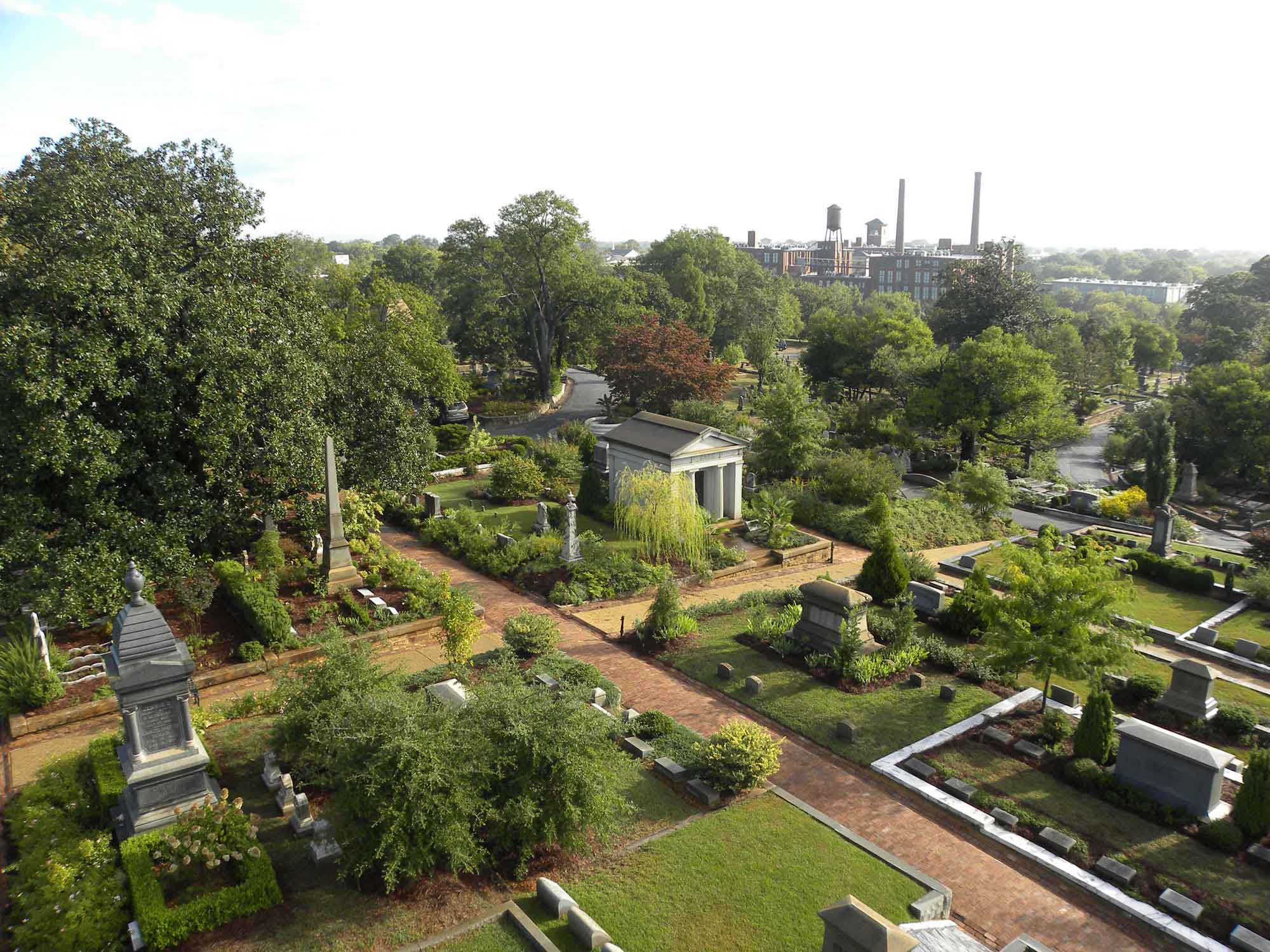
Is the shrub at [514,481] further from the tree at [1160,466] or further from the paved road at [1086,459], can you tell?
the paved road at [1086,459]

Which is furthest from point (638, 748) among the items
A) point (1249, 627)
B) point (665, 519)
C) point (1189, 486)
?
point (1189, 486)

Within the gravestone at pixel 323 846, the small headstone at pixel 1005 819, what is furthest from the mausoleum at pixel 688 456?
the gravestone at pixel 323 846

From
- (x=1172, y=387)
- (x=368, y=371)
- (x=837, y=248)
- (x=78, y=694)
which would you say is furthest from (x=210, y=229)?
(x=837, y=248)

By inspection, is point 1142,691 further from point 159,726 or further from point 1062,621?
point 159,726

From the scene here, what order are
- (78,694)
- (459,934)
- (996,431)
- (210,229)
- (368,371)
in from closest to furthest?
1. (459,934)
2. (78,694)
3. (210,229)
4. (368,371)
5. (996,431)

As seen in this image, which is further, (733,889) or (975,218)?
(975,218)

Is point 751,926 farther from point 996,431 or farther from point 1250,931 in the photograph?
point 996,431

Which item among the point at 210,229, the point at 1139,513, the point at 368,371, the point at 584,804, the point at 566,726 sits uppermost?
the point at 210,229
